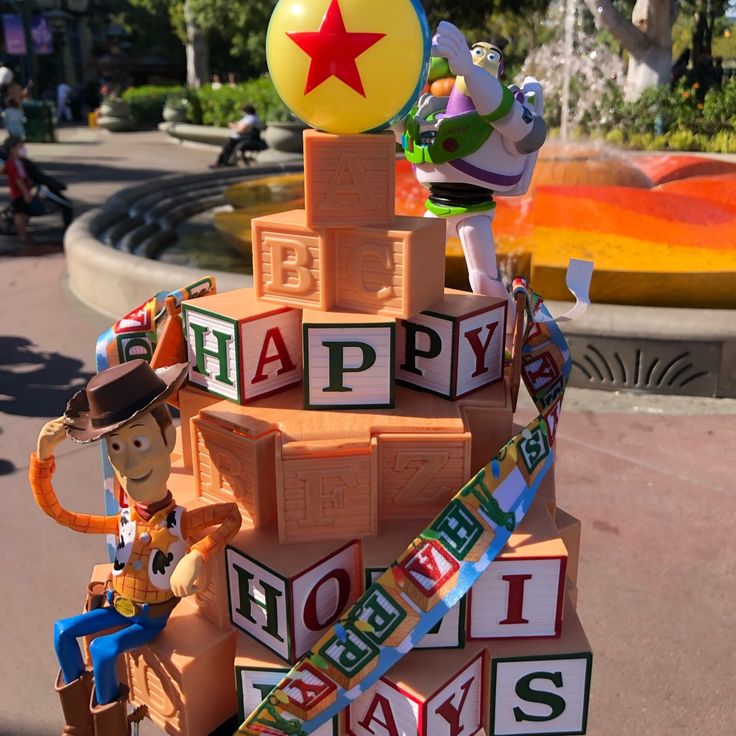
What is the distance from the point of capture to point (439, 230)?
8.91 feet

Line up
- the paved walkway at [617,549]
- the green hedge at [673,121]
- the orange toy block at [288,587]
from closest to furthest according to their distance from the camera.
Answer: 1. the orange toy block at [288,587]
2. the paved walkway at [617,549]
3. the green hedge at [673,121]

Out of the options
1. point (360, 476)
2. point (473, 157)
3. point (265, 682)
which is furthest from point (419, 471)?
point (473, 157)

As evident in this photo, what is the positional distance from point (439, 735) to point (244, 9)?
29835mm

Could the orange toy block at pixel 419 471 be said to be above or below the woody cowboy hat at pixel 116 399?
below

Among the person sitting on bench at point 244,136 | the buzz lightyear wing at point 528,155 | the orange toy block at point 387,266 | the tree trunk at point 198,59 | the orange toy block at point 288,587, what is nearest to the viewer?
the orange toy block at point 288,587

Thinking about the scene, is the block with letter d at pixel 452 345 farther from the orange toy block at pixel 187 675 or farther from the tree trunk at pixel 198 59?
the tree trunk at pixel 198 59

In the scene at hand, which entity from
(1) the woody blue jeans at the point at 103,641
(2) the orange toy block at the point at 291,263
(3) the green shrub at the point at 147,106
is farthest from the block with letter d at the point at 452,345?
(3) the green shrub at the point at 147,106

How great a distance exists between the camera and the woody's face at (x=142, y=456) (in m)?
2.24

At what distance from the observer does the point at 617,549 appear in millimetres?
3936

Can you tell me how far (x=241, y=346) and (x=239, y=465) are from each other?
382 mm

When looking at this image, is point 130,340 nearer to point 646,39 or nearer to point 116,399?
point 116,399

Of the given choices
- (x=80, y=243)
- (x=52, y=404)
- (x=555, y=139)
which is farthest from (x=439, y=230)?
(x=555, y=139)

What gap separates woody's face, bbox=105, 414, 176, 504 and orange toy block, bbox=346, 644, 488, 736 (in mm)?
862

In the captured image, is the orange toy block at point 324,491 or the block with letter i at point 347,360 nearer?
the orange toy block at point 324,491
